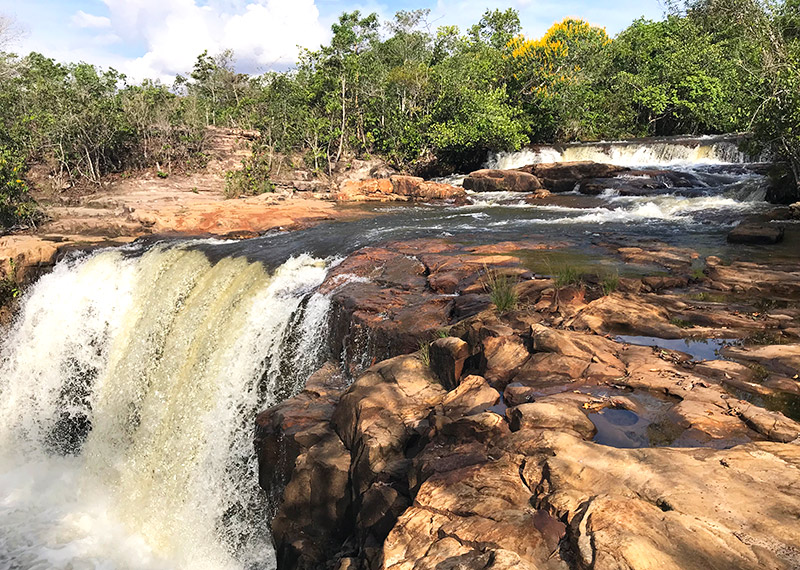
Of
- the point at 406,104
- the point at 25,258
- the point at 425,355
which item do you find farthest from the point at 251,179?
the point at 425,355

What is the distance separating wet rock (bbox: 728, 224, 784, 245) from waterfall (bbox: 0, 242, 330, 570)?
7.66 metres

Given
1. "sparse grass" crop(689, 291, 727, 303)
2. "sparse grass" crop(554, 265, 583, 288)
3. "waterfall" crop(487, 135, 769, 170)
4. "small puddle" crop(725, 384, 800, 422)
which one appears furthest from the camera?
"waterfall" crop(487, 135, 769, 170)

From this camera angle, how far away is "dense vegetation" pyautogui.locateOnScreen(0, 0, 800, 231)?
75.0 ft

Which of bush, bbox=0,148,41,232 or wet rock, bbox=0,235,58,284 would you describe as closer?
wet rock, bbox=0,235,58,284

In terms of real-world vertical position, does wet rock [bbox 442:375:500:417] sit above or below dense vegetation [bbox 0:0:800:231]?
below

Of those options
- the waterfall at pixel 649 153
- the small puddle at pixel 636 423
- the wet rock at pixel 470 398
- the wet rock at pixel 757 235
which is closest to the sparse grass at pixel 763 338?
the small puddle at pixel 636 423

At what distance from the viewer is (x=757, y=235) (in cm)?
→ 931

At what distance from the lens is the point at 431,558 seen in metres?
2.64

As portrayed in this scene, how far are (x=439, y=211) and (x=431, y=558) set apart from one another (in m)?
13.8

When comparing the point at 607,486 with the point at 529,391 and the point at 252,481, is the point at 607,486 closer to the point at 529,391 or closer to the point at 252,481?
the point at 529,391

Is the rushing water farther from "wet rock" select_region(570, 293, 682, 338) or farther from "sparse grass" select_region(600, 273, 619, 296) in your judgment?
"wet rock" select_region(570, 293, 682, 338)

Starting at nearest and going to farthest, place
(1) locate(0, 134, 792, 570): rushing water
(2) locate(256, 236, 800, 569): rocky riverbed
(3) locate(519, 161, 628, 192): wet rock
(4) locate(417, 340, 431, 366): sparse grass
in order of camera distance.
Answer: (2) locate(256, 236, 800, 569): rocky riverbed → (4) locate(417, 340, 431, 366): sparse grass → (1) locate(0, 134, 792, 570): rushing water → (3) locate(519, 161, 628, 192): wet rock

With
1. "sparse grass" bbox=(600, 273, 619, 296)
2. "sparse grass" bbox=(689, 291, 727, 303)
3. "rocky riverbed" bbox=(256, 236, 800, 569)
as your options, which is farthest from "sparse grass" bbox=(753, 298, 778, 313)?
"sparse grass" bbox=(600, 273, 619, 296)

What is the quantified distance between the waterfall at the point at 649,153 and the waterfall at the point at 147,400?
1616 centimetres
